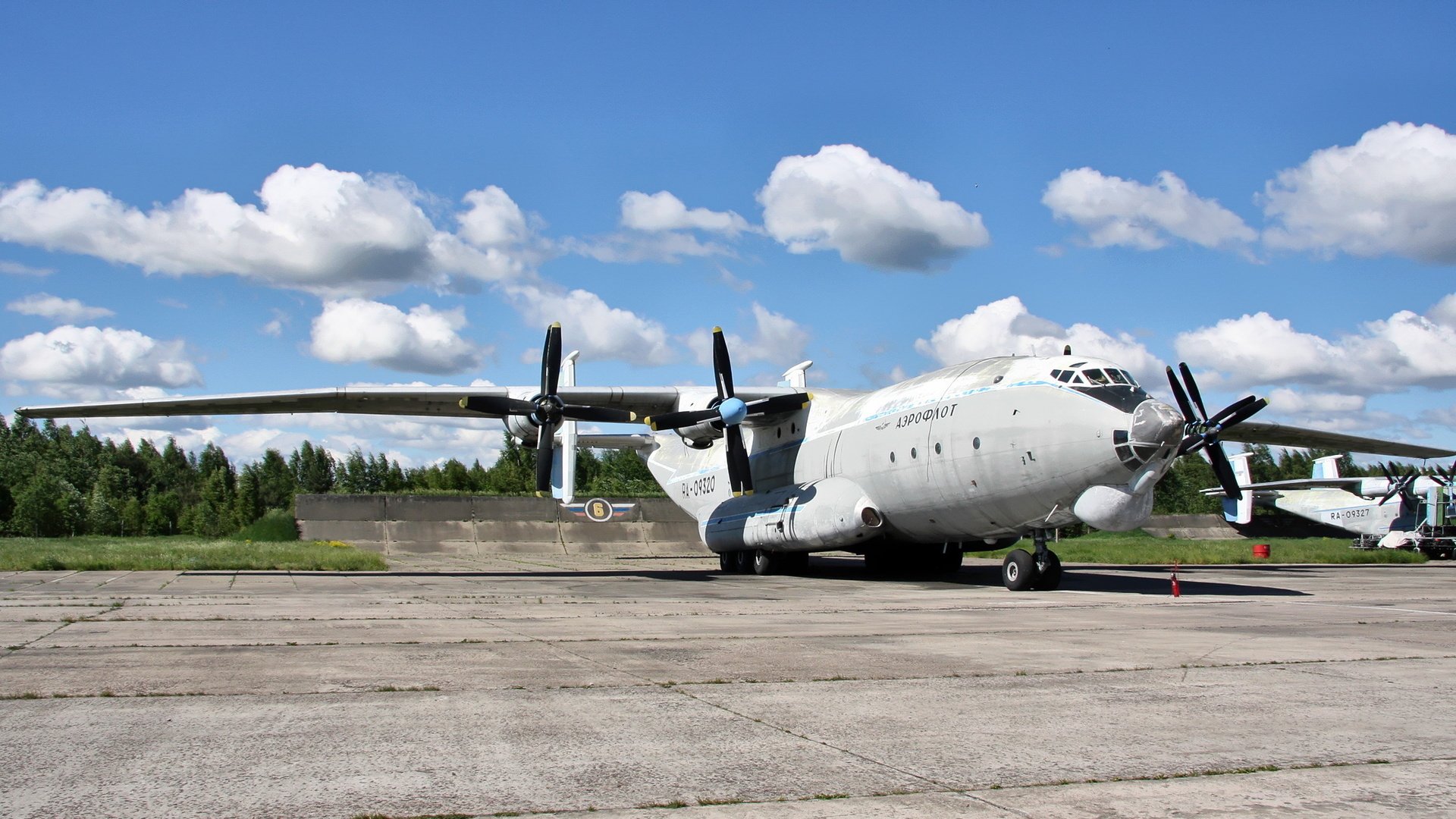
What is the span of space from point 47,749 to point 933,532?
697 inches

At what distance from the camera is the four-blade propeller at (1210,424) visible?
59.5ft

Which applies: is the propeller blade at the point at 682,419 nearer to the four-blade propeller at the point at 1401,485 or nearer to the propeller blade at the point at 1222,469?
the propeller blade at the point at 1222,469

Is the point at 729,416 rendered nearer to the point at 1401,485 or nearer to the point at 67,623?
the point at 67,623

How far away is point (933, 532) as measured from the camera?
2111 cm

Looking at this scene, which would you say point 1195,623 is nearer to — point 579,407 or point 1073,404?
point 1073,404

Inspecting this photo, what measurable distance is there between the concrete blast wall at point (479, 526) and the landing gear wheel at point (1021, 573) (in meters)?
21.1

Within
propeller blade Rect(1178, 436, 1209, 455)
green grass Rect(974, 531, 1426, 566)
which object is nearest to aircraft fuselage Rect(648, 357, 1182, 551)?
propeller blade Rect(1178, 436, 1209, 455)

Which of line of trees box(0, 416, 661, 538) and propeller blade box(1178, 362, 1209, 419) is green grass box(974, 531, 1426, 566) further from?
line of trees box(0, 416, 661, 538)

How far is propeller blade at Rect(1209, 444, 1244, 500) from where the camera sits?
66.3 feet

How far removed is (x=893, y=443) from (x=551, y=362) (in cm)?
773

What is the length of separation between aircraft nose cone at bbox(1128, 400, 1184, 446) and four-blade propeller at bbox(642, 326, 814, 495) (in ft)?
30.4

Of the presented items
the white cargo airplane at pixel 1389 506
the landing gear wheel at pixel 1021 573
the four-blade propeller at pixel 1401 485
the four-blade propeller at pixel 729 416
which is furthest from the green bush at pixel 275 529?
the four-blade propeller at pixel 1401 485

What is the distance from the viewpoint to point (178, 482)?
120500 mm

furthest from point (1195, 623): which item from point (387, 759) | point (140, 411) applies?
point (140, 411)
